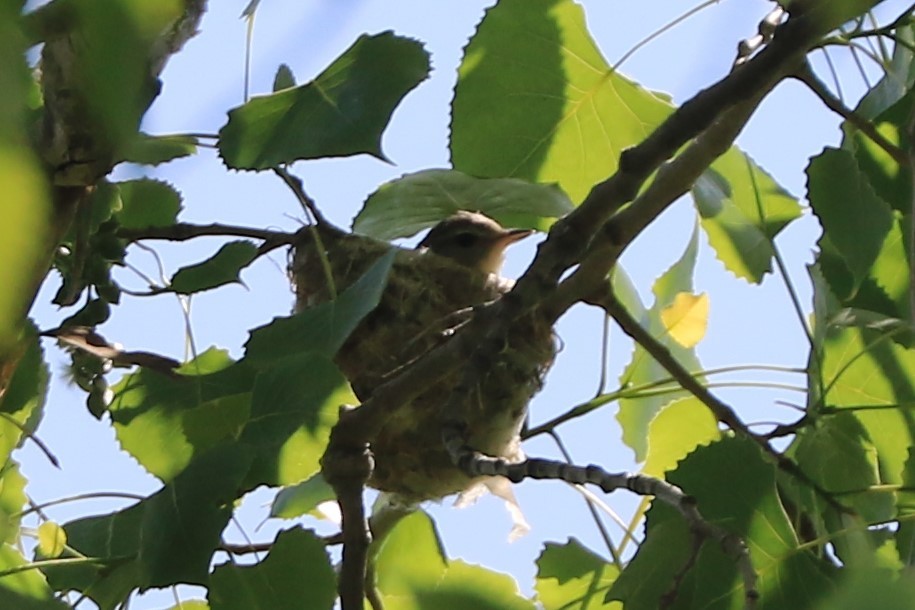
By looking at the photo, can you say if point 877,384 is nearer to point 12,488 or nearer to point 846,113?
point 846,113

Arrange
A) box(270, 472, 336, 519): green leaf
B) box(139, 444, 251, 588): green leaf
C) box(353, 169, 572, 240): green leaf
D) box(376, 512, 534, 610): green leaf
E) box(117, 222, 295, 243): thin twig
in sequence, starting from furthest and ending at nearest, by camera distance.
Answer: box(270, 472, 336, 519): green leaf < box(117, 222, 295, 243): thin twig < box(353, 169, 572, 240): green leaf < box(376, 512, 534, 610): green leaf < box(139, 444, 251, 588): green leaf

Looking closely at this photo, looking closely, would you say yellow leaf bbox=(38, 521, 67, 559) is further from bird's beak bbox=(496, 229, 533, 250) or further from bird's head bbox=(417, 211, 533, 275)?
bird's beak bbox=(496, 229, 533, 250)

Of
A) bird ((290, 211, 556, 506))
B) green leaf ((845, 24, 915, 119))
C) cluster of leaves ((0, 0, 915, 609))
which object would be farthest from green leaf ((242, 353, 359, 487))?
bird ((290, 211, 556, 506))

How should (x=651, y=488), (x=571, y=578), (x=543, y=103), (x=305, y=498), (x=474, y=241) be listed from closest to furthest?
(x=651, y=488), (x=571, y=578), (x=543, y=103), (x=305, y=498), (x=474, y=241)

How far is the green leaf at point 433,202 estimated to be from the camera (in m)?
1.49

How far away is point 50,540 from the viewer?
4.39 feet

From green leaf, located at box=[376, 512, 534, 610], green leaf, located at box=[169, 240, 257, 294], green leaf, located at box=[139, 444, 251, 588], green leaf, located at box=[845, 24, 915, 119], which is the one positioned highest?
green leaf, located at box=[169, 240, 257, 294]

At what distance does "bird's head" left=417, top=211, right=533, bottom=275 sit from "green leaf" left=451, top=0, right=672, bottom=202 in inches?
49.9

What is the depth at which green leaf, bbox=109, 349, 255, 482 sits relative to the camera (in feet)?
3.64

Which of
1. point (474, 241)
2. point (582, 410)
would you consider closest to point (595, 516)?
point (582, 410)

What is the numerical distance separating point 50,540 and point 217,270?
0.39 meters

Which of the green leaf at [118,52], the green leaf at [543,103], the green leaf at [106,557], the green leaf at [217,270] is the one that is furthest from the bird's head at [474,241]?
the green leaf at [118,52]

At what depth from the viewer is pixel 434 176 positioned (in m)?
1.58

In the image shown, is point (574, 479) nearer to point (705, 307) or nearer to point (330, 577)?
point (330, 577)
